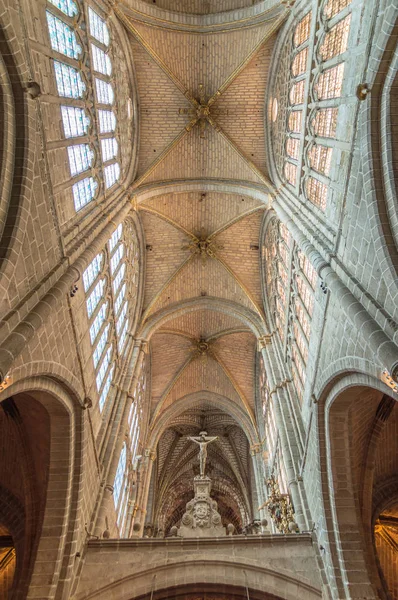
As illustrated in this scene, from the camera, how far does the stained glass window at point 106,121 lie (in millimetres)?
12459

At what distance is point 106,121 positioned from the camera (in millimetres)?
13102

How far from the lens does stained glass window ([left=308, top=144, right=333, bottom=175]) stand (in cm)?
1042

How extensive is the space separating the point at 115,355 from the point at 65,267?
597 centimetres

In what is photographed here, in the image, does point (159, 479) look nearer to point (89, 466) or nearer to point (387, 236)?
point (89, 466)

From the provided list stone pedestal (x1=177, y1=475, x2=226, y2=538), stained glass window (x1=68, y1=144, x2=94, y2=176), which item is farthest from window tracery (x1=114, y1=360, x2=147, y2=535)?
stained glass window (x1=68, y1=144, x2=94, y2=176)

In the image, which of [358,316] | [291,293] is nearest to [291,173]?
[291,293]

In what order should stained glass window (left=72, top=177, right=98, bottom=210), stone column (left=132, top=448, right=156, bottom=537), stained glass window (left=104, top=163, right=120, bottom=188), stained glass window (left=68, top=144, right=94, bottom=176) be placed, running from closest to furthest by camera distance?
stained glass window (left=68, top=144, right=94, bottom=176)
stained glass window (left=72, top=177, right=98, bottom=210)
stained glass window (left=104, top=163, right=120, bottom=188)
stone column (left=132, top=448, right=156, bottom=537)

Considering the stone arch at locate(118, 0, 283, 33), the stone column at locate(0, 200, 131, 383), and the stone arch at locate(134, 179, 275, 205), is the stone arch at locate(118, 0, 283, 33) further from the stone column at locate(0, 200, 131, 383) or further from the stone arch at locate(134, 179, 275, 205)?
the stone column at locate(0, 200, 131, 383)

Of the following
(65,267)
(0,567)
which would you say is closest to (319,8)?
(65,267)

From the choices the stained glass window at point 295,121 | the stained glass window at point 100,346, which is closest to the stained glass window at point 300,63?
the stained glass window at point 295,121

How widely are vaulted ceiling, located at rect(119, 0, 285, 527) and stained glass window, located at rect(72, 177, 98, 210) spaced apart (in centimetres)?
459

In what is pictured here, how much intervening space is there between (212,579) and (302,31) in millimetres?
14871

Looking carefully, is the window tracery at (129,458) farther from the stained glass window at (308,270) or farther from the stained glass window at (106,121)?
the stained glass window at (106,121)

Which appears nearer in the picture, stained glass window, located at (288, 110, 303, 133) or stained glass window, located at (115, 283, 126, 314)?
stained glass window, located at (288, 110, 303, 133)
